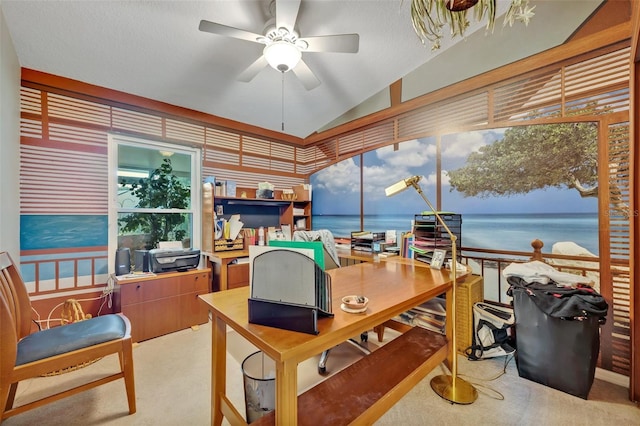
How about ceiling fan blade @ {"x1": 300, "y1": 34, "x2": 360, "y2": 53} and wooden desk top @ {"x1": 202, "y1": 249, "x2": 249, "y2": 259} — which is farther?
wooden desk top @ {"x1": 202, "y1": 249, "x2": 249, "y2": 259}

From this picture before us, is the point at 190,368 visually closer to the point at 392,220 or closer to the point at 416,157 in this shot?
the point at 392,220

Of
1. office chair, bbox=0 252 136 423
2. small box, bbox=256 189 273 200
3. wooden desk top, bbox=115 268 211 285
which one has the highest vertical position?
small box, bbox=256 189 273 200

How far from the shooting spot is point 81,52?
2391 mm

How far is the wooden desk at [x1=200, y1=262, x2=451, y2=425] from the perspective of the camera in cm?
98

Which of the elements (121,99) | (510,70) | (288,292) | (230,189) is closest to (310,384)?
(288,292)

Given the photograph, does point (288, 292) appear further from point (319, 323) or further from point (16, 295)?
point (16, 295)

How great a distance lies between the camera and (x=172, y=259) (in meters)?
2.93

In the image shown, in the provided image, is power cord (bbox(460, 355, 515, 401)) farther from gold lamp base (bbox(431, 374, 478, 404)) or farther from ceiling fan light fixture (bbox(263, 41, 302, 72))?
ceiling fan light fixture (bbox(263, 41, 302, 72))

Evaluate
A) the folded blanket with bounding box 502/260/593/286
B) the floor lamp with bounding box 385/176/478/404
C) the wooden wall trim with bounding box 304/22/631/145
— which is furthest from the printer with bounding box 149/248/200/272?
the folded blanket with bounding box 502/260/593/286

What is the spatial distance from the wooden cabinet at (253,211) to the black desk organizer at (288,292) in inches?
92.9

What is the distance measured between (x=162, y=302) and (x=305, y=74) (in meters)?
2.73

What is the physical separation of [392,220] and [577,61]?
7.11 ft

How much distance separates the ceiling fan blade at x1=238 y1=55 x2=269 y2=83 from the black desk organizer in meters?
1.82

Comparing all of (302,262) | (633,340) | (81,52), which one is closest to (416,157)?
(633,340)
